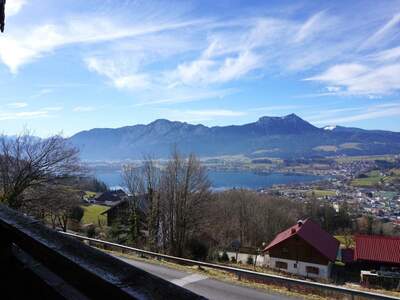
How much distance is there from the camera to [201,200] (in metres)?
33.1

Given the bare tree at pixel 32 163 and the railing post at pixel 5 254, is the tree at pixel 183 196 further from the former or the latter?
the railing post at pixel 5 254

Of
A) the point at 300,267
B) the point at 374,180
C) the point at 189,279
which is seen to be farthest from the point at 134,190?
the point at 374,180

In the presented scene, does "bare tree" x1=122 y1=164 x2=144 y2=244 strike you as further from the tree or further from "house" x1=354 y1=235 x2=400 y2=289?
"house" x1=354 y1=235 x2=400 y2=289

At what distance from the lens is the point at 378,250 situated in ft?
128

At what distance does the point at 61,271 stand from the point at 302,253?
41284 millimetres

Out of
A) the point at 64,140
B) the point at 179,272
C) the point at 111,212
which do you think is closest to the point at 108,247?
the point at 64,140

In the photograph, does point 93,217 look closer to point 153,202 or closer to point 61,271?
point 153,202

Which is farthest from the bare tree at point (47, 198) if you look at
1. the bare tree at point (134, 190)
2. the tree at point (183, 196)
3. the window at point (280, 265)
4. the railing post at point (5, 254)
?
the window at point (280, 265)

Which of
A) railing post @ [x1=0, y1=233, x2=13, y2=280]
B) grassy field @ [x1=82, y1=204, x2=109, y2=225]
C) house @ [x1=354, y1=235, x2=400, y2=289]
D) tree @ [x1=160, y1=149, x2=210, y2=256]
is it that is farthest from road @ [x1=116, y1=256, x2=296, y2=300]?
grassy field @ [x1=82, y1=204, x2=109, y2=225]

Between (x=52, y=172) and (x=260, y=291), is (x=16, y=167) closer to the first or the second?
(x=52, y=172)

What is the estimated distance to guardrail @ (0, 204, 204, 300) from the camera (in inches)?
48.9

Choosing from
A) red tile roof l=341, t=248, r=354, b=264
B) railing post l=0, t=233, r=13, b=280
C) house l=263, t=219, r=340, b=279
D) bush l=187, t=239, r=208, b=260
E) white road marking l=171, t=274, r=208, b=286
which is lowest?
red tile roof l=341, t=248, r=354, b=264

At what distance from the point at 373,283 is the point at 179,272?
20.5 m

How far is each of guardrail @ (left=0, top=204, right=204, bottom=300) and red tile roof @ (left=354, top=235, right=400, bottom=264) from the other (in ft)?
134
